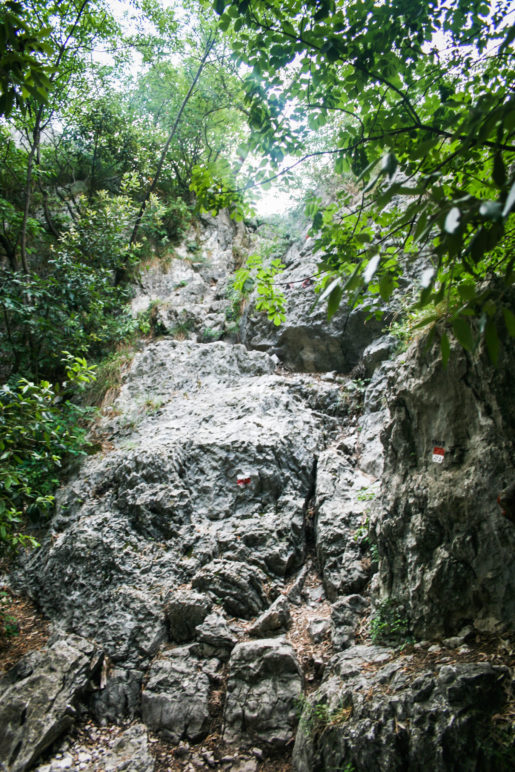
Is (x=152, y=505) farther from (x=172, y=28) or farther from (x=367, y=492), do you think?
(x=172, y=28)

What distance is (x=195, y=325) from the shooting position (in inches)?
357

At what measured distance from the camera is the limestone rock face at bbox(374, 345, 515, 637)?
2699mm

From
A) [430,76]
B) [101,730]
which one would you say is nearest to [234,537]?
[101,730]

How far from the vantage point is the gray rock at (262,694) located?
10.7ft

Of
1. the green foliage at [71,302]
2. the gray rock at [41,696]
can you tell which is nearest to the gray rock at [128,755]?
the gray rock at [41,696]

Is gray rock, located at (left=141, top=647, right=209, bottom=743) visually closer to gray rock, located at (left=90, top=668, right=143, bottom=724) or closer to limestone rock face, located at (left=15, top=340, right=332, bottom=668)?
gray rock, located at (left=90, top=668, right=143, bottom=724)

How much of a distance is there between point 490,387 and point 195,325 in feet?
23.2

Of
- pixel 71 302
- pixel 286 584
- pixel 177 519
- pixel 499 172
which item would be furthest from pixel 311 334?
pixel 499 172

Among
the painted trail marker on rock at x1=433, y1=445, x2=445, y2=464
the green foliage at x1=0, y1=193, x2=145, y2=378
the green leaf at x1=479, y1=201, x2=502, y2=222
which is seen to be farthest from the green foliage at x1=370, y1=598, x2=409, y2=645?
the green foliage at x1=0, y1=193, x2=145, y2=378

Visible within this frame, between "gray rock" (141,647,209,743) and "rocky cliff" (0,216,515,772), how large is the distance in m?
0.01

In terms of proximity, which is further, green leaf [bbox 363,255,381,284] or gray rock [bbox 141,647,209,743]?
gray rock [bbox 141,647,209,743]

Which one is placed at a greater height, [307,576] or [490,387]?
[490,387]

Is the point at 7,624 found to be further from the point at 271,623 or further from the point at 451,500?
the point at 451,500

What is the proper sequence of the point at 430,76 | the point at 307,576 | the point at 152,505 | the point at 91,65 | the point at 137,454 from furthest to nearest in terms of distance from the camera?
the point at 91,65 → the point at 137,454 → the point at 152,505 → the point at 307,576 → the point at 430,76
